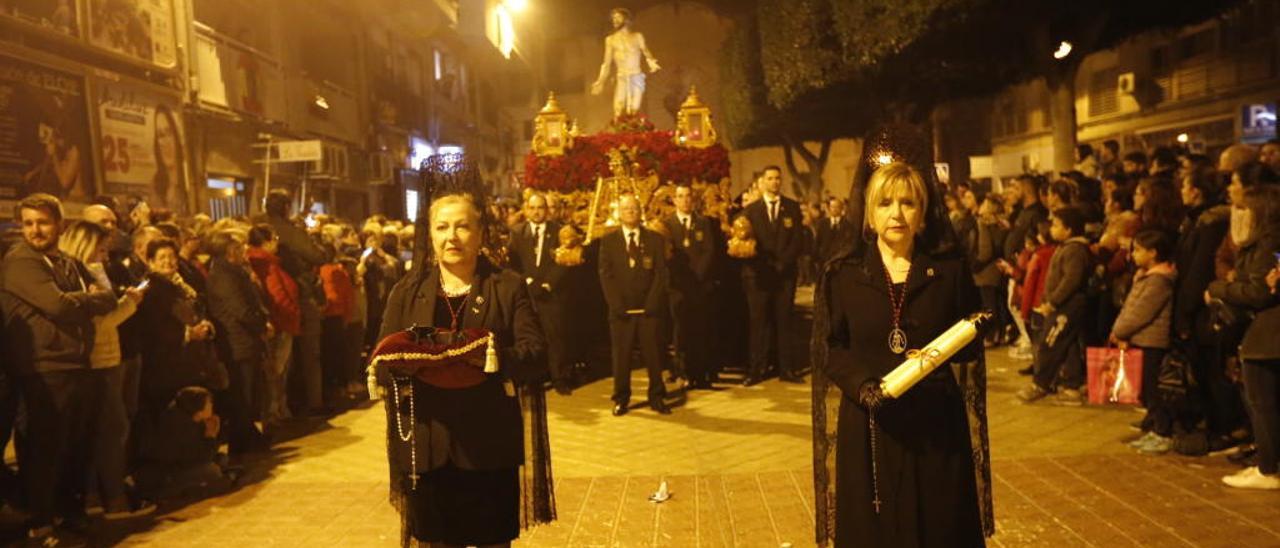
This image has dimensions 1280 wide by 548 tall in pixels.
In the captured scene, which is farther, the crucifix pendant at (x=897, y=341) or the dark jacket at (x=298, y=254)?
the dark jacket at (x=298, y=254)

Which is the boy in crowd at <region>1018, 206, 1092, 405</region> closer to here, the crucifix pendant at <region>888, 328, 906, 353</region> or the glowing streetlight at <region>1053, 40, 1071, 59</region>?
the crucifix pendant at <region>888, 328, 906, 353</region>

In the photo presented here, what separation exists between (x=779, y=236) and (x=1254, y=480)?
520 cm

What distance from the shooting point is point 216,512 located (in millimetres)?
6305

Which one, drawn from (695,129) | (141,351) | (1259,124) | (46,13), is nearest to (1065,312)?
(695,129)

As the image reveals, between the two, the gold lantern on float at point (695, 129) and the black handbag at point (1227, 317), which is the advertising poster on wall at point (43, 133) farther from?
the black handbag at point (1227, 317)

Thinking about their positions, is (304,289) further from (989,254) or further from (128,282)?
(989,254)

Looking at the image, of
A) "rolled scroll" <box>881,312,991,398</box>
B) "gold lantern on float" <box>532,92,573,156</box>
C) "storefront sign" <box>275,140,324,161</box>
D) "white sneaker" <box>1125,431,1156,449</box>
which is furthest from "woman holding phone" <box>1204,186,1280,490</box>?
"storefront sign" <box>275,140,324,161</box>

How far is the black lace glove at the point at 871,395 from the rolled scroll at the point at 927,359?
21 millimetres

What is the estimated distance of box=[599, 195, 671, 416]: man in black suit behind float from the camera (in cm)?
915

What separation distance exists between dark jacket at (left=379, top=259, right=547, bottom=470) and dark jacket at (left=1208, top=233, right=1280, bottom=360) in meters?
4.52

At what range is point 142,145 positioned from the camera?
46.9ft

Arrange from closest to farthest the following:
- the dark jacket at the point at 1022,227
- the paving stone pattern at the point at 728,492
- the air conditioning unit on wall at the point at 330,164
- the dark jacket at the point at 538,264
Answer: the paving stone pattern at the point at 728,492 → the dark jacket at the point at 538,264 → the dark jacket at the point at 1022,227 → the air conditioning unit on wall at the point at 330,164

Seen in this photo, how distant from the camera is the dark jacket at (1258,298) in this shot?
5754 mm

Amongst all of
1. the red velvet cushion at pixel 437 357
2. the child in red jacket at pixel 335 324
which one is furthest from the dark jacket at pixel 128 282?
the red velvet cushion at pixel 437 357
